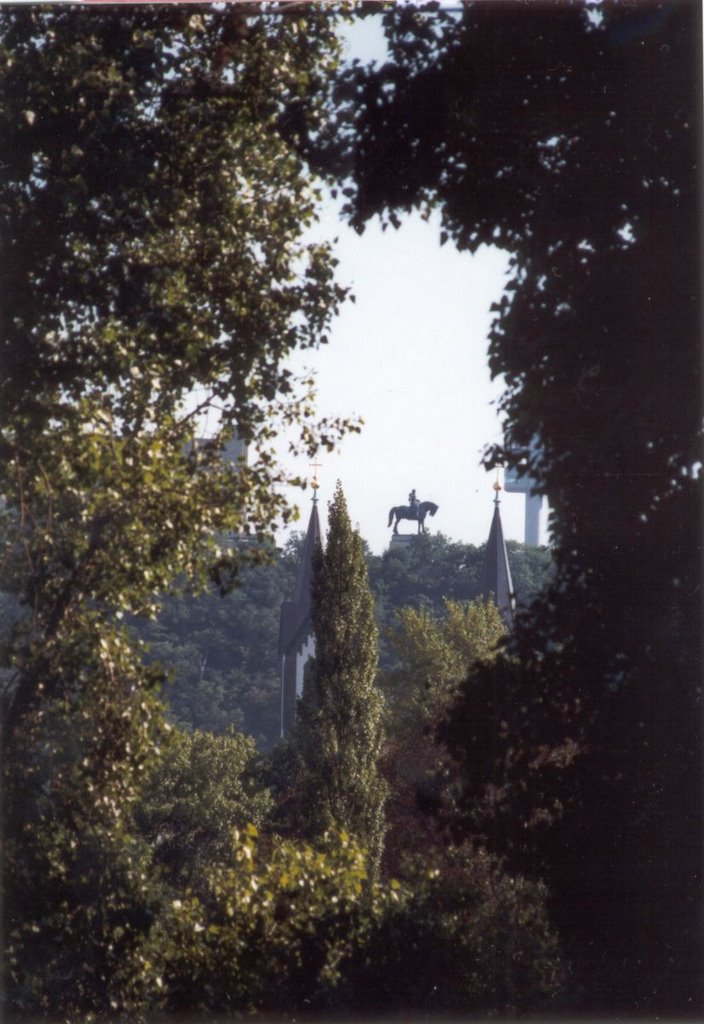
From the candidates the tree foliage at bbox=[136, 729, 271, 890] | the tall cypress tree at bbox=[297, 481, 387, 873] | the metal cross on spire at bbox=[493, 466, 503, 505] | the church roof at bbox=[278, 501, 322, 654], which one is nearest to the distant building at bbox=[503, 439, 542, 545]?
the metal cross on spire at bbox=[493, 466, 503, 505]

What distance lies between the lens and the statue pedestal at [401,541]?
3.07 m

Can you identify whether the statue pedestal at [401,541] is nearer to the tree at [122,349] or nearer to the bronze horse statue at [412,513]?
the bronze horse statue at [412,513]

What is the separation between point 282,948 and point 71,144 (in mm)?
2445

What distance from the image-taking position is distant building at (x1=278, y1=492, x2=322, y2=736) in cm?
306

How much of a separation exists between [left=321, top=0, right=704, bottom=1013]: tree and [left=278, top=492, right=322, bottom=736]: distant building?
539mm

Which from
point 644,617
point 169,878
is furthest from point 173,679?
point 644,617

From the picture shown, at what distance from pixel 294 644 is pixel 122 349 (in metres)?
1.03

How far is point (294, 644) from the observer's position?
307 centimetres

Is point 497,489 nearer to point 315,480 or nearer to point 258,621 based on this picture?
point 315,480

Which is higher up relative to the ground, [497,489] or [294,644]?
[497,489]

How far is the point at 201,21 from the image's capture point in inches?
123

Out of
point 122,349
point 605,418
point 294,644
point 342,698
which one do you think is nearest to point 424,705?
point 342,698

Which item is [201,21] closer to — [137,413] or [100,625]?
[137,413]

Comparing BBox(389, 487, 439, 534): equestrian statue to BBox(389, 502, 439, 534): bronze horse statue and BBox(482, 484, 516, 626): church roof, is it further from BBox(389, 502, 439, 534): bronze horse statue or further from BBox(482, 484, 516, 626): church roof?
BBox(482, 484, 516, 626): church roof
